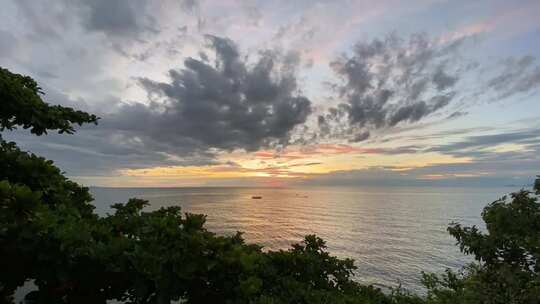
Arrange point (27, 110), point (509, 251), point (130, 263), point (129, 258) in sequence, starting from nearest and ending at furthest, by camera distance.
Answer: point (129, 258) → point (130, 263) → point (27, 110) → point (509, 251)

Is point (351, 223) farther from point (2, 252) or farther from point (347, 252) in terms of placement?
point (2, 252)

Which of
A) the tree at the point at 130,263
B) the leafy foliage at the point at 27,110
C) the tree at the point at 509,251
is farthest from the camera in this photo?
the tree at the point at 509,251

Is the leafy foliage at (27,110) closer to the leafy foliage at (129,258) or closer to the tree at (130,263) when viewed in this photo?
the leafy foliage at (129,258)

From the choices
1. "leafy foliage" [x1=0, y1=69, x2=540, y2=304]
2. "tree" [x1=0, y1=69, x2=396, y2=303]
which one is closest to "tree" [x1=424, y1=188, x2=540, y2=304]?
"leafy foliage" [x1=0, y1=69, x2=540, y2=304]

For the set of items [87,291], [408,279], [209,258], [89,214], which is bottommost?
[408,279]

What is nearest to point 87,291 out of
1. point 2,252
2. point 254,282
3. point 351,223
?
point 2,252

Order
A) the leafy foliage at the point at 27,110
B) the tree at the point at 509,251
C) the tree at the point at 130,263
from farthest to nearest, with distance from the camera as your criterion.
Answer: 1. the tree at the point at 509,251
2. the leafy foliage at the point at 27,110
3. the tree at the point at 130,263

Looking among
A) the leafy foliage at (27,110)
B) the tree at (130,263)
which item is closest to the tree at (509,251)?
the tree at (130,263)

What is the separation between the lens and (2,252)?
561 centimetres

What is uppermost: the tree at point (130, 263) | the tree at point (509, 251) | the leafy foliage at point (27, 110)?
the leafy foliage at point (27, 110)

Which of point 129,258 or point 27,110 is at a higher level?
point 27,110

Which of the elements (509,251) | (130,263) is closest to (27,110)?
(130,263)

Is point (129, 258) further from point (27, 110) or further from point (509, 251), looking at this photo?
point (509, 251)

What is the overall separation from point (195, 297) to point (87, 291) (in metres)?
2.20
